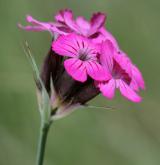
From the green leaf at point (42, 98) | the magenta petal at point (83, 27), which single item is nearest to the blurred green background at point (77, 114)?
the magenta petal at point (83, 27)

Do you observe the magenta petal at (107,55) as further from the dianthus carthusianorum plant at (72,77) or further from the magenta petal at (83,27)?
the magenta petal at (83,27)

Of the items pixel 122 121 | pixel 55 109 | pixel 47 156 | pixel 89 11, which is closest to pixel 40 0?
pixel 89 11

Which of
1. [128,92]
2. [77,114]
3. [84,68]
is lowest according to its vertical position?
[77,114]

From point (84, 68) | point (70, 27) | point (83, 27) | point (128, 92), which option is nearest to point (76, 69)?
point (84, 68)

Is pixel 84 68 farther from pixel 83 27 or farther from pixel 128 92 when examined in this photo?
pixel 83 27


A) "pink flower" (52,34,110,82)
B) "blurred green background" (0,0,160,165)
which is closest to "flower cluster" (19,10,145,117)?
"pink flower" (52,34,110,82)

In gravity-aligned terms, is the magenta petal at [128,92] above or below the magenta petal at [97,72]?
below

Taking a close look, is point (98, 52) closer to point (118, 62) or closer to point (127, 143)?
point (118, 62)
